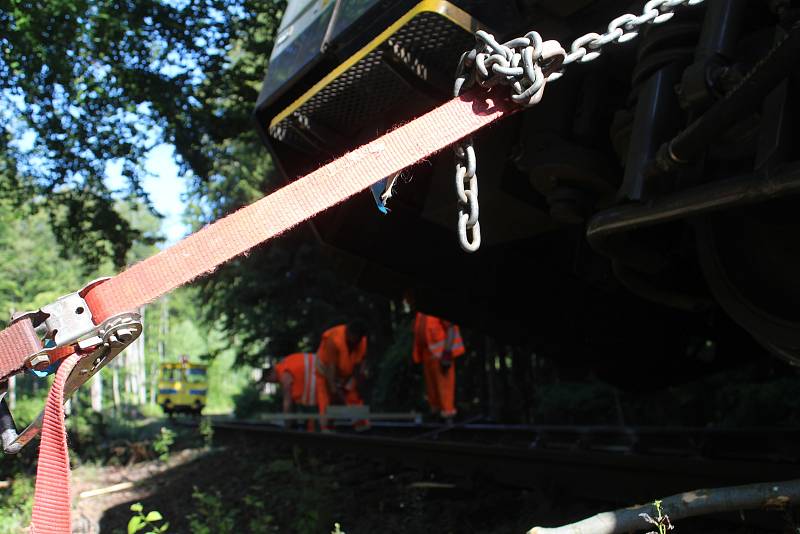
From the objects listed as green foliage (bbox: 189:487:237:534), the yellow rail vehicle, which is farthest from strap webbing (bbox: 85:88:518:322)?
the yellow rail vehicle

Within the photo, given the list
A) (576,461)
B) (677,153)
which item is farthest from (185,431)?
(677,153)

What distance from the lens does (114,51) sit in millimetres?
7609

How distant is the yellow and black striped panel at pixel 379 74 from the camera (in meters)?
2.70

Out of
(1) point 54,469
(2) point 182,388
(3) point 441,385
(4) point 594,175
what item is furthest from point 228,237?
(2) point 182,388

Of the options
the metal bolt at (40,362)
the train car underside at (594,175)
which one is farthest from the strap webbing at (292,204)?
the train car underside at (594,175)

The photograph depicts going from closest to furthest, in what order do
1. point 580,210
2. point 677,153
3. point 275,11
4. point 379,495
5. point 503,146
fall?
point 677,153 < point 580,210 < point 503,146 < point 379,495 < point 275,11

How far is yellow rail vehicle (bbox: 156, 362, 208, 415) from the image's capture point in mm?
21734

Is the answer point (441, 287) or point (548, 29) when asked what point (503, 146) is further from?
point (441, 287)

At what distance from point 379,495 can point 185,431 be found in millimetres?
5821

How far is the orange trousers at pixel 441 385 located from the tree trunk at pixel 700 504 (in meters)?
6.14

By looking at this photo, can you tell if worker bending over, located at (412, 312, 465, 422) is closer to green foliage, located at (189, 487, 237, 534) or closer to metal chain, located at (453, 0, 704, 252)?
green foliage, located at (189, 487, 237, 534)

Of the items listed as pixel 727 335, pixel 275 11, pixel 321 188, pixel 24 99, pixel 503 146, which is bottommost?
pixel 727 335

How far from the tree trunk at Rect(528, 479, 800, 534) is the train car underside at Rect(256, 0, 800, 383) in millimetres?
620

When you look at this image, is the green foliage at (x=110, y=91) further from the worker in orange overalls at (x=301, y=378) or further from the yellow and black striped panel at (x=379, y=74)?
the yellow and black striped panel at (x=379, y=74)
